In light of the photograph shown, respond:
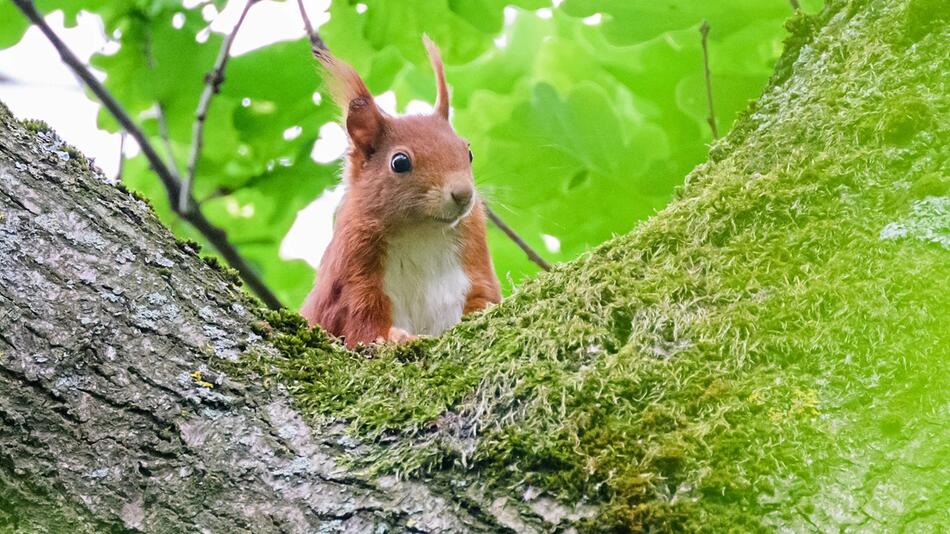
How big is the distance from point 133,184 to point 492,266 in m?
2.10

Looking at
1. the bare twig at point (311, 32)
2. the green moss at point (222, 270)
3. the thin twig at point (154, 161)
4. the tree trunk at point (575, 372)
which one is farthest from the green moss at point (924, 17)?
the thin twig at point (154, 161)

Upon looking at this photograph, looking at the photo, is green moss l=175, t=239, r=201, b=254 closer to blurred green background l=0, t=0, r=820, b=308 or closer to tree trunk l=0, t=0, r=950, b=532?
tree trunk l=0, t=0, r=950, b=532

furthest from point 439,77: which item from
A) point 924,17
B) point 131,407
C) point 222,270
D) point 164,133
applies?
point 131,407

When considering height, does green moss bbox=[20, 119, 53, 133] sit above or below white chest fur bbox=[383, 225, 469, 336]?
below

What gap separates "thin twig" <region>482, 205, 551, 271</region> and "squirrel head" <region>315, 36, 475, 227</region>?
1.32 ft

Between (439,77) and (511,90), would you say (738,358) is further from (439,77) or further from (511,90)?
(511,90)

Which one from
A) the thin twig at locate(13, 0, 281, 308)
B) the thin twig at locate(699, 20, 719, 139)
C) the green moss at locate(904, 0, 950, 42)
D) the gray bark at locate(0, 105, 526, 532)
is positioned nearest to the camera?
the gray bark at locate(0, 105, 526, 532)

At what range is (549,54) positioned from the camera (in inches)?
177

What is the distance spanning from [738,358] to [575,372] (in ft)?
1.06

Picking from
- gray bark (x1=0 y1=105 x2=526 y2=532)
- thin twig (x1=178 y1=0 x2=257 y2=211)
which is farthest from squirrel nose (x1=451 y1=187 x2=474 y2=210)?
gray bark (x1=0 y1=105 x2=526 y2=532)

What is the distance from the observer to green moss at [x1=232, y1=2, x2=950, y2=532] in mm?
1553

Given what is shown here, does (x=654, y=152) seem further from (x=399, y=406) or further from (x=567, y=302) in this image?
(x=399, y=406)

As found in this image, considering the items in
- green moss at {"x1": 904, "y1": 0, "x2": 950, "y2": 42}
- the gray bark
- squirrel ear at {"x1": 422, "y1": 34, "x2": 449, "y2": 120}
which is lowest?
the gray bark

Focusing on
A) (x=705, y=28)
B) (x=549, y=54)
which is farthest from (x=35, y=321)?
(x=549, y=54)
